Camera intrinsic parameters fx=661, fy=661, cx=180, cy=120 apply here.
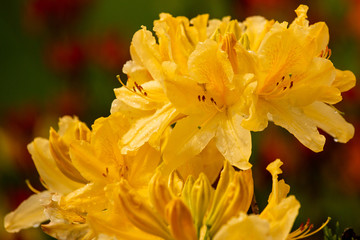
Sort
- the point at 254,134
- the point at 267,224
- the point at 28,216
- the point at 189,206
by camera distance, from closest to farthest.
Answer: the point at 267,224
the point at 189,206
the point at 28,216
the point at 254,134

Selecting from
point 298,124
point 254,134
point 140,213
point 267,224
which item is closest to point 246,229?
point 267,224

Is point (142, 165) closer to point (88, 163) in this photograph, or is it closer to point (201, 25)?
point (88, 163)

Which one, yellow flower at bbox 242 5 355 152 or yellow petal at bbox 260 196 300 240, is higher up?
yellow flower at bbox 242 5 355 152

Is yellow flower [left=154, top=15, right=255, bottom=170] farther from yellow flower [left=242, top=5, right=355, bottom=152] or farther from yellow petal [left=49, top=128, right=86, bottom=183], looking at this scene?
yellow petal [left=49, top=128, right=86, bottom=183]

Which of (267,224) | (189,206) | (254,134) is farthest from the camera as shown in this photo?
(254,134)

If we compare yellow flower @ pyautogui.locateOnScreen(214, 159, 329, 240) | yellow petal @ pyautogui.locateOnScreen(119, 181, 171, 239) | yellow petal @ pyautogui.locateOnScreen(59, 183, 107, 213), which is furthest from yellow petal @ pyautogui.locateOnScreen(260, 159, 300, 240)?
yellow petal @ pyautogui.locateOnScreen(59, 183, 107, 213)
